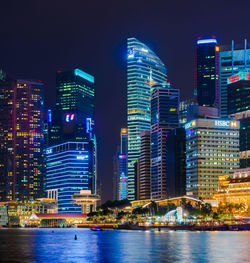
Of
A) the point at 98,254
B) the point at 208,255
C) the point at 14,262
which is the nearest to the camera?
the point at 14,262

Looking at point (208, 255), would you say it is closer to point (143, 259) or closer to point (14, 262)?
point (143, 259)

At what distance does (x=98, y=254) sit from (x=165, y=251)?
50.2 ft

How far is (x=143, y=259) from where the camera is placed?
372 feet

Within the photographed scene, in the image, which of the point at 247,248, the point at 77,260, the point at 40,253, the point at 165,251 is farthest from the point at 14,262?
the point at 247,248

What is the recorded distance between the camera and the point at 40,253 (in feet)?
430

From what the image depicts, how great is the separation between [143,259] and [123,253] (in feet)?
54.6

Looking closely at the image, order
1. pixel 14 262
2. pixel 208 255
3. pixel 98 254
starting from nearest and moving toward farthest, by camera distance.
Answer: pixel 14 262, pixel 208 255, pixel 98 254

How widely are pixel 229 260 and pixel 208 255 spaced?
11826 mm

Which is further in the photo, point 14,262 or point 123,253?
A: point 123,253

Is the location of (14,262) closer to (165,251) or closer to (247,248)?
(165,251)

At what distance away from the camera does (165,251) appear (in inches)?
5138

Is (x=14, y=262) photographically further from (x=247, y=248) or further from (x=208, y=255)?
(x=247, y=248)

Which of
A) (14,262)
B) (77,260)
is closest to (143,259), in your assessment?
(77,260)

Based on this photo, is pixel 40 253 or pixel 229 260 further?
pixel 40 253
